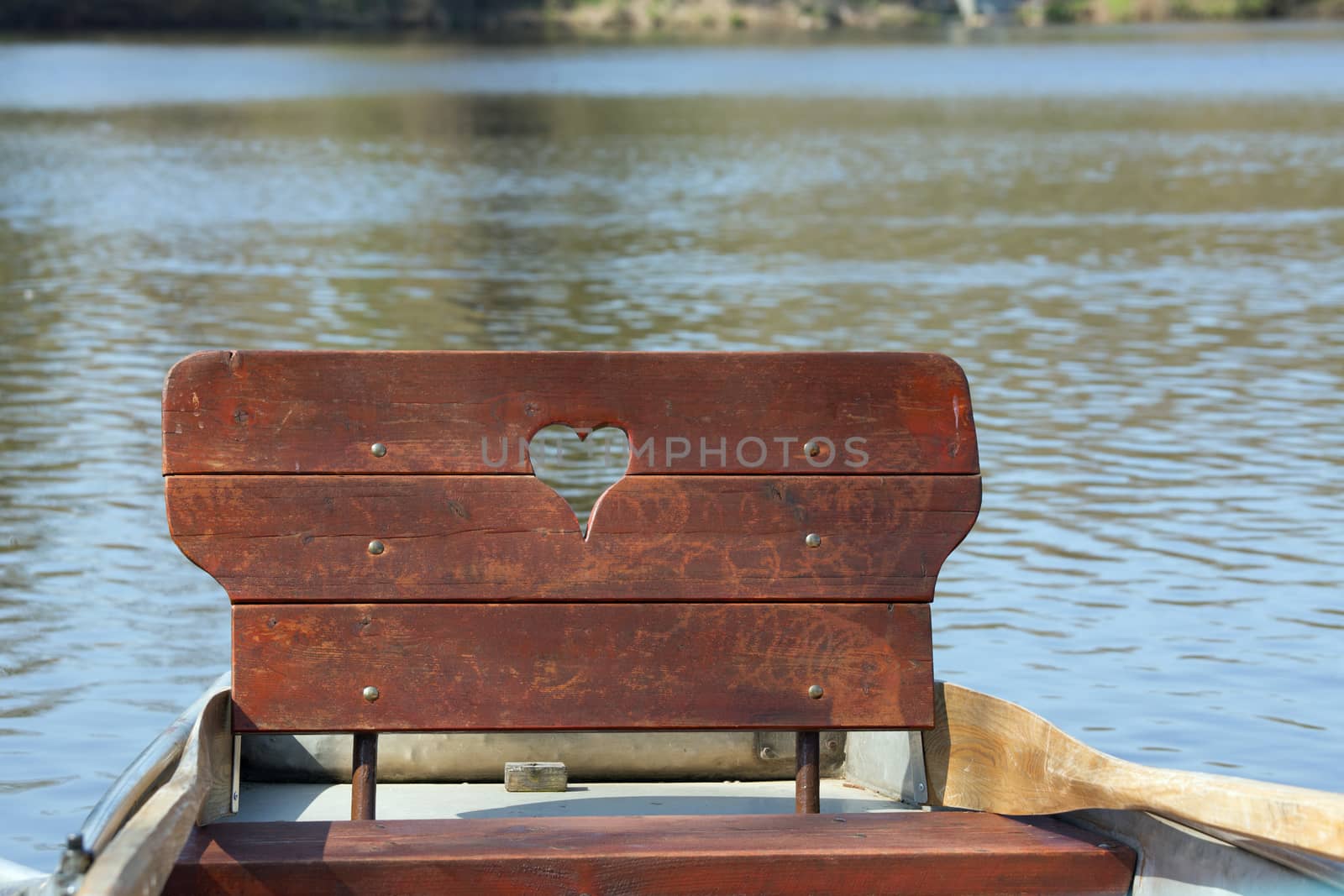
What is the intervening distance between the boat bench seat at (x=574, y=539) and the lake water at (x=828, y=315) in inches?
70.4

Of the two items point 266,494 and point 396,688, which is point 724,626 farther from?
point 266,494

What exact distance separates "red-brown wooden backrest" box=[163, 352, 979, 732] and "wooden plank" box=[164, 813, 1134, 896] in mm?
290

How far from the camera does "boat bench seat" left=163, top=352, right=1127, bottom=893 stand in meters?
3.49

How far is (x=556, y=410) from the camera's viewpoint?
353 centimetres

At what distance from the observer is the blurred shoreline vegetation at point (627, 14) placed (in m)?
103

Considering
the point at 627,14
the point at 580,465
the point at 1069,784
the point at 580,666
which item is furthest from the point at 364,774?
the point at 627,14

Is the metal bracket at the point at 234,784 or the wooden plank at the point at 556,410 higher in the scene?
the wooden plank at the point at 556,410

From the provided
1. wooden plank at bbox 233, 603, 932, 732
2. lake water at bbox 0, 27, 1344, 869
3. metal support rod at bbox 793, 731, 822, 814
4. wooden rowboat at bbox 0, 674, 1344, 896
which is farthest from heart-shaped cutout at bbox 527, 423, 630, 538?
wooden plank at bbox 233, 603, 932, 732

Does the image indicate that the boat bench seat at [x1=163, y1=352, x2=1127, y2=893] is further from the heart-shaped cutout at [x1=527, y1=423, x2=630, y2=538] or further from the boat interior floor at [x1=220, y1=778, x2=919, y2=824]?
the heart-shaped cutout at [x1=527, y1=423, x2=630, y2=538]

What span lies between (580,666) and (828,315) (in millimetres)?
11151

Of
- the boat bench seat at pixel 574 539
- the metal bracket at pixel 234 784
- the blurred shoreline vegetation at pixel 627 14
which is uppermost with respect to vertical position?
the blurred shoreline vegetation at pixel 627 14

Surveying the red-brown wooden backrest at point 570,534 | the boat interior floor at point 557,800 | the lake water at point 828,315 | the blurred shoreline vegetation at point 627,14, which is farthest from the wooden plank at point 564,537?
the blurred shoreline vegetation at point 627,14

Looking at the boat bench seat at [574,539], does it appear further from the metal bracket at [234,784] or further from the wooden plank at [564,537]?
the metal bracket at [234,784]

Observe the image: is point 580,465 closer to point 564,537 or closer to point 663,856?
point 564,537
